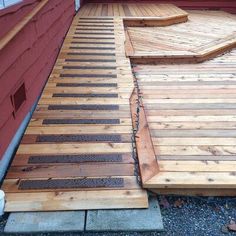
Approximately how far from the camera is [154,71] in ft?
11.5

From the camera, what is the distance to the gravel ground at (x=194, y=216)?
5.05 ft

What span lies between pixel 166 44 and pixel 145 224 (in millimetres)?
3247

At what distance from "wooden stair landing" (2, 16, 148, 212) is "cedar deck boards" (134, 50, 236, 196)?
0.19 m

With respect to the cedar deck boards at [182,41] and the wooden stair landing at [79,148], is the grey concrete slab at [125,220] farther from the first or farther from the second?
the cedar deck boards at [182,41]

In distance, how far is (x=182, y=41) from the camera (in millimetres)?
4500

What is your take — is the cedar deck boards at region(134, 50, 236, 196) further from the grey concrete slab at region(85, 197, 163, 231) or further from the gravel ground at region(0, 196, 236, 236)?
the grey concrete slab at region(85, 197, 163, 231)

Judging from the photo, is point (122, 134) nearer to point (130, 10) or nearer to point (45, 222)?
point (45, 222)

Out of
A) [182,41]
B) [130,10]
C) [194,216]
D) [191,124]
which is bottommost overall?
[194,216]

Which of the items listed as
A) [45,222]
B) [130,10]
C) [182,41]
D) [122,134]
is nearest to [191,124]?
[122,134]

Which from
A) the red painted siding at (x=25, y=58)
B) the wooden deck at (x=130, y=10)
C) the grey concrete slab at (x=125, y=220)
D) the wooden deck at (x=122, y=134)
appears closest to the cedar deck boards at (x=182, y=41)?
the wooden deck at (x=122, y=134)

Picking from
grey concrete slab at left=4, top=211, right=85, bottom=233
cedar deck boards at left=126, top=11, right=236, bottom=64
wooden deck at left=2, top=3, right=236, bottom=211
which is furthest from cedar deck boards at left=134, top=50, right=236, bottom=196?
grey concrete slab at left=4, top=211, right=85, bottom=233

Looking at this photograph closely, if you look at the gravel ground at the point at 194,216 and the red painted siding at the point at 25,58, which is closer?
the gravel ground at the point at 194,216

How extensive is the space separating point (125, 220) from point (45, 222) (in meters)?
0.39

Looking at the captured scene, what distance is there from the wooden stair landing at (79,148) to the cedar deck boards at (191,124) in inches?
7.3
